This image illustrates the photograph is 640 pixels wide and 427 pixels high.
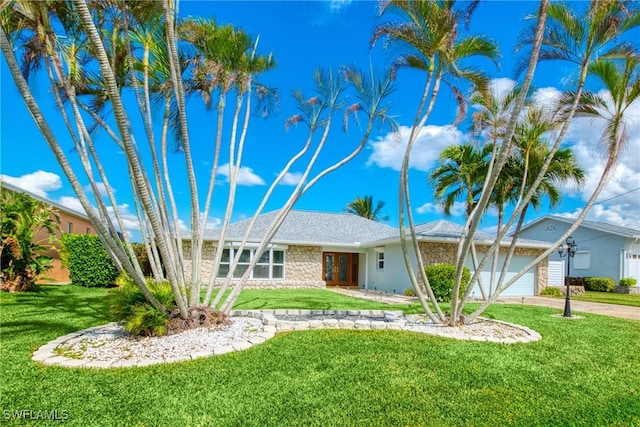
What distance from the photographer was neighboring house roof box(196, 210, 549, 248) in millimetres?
16609

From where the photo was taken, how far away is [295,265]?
60.0ft

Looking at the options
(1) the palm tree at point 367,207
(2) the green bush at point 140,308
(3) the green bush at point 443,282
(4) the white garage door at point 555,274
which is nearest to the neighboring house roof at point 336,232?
(3) the green bush at point 443,282

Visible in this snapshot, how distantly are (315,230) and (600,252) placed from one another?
1752 centimetres

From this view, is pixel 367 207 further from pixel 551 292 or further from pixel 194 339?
pixel 194 339

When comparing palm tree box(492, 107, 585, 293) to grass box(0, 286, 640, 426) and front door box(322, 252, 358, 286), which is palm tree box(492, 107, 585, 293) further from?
front door box(322, 252, 358, 286)

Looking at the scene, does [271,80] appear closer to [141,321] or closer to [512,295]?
[141,321]

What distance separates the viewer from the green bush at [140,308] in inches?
222

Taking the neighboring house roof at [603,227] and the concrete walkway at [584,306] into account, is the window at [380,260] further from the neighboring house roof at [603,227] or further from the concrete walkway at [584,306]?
the neighboring house roof at [603,227]

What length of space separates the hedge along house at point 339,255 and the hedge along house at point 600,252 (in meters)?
3.70

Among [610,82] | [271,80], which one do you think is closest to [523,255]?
[610,82]

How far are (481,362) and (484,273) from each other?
496 inches

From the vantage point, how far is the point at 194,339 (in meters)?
5.58

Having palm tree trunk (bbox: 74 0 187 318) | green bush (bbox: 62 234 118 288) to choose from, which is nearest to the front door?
green bush (bbox: 62 234 118 288)

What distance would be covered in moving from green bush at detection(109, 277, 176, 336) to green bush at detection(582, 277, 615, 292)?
23676 millimetres
